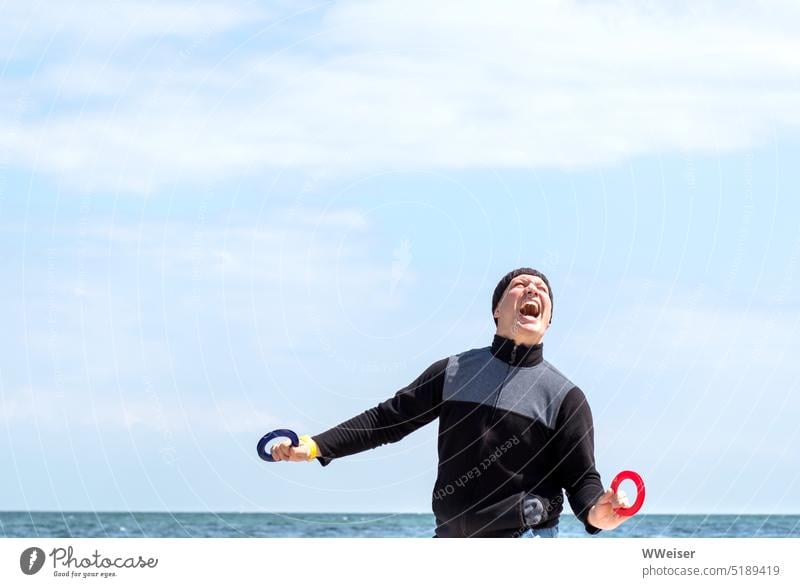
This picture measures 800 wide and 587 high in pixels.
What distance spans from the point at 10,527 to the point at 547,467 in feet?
180

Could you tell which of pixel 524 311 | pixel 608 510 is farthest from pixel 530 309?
pixel 608 510

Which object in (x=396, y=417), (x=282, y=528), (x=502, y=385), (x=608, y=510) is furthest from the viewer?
(x=282, y=528)

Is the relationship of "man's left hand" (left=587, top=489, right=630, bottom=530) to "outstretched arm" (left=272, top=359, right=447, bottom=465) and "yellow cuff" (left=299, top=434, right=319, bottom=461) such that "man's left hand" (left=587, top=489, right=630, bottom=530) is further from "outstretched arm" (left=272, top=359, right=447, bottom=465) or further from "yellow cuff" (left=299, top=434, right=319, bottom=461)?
"yellow cuff" (left=299, top=434, right=319, bottom=461)

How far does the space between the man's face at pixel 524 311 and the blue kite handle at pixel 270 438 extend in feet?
6.08

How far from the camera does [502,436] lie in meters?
10.0

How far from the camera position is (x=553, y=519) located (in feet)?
33.3

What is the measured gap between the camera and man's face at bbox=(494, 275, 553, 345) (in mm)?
10531

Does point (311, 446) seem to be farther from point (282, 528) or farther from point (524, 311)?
point (282, 528)

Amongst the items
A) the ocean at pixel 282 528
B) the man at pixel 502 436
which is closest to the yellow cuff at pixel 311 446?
the man at pixel 502 436

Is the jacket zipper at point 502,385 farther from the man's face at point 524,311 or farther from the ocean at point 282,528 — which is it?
the ocean at point 282,528

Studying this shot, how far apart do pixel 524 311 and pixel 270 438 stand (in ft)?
7.37
